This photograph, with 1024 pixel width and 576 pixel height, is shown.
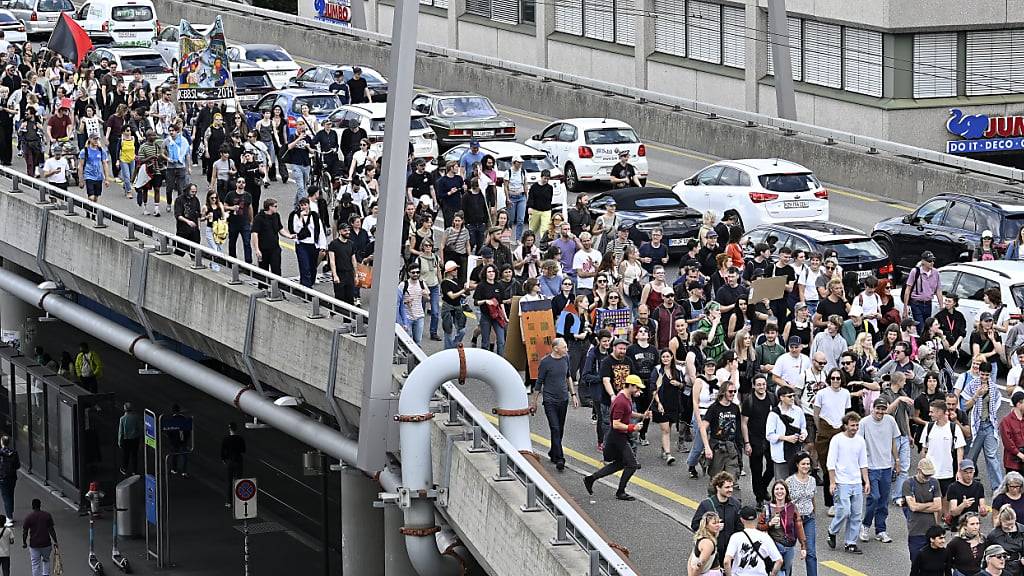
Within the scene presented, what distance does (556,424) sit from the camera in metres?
20.1

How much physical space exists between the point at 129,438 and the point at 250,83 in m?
12.5

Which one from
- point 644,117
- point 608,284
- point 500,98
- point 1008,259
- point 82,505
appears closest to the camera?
point 608,284

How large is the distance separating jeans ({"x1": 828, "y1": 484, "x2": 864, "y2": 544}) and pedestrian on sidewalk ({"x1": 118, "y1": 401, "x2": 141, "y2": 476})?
18.4m

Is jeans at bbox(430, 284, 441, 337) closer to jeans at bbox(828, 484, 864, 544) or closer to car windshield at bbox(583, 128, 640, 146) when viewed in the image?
jeans at bbox(828, 484, 864, 544)

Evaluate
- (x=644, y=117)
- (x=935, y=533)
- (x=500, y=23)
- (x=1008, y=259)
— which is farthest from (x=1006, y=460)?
(x=500, y=23)

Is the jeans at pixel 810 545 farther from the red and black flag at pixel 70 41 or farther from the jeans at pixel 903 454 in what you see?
the red and black flag at pixel 70 41

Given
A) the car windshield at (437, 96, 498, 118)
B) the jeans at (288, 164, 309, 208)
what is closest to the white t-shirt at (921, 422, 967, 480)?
the jeans at (288, 164, 309, 208)

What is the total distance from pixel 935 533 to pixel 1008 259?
1099cm

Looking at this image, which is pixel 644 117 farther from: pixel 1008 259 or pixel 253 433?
pixel 1008 259

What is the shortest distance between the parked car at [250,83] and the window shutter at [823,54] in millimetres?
12886

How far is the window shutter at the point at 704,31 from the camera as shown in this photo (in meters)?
51.1

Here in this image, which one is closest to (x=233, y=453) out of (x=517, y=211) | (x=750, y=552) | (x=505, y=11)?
(x=517, y=211)

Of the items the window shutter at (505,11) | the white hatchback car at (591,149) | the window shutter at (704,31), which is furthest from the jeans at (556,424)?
the window shutter at (505,11)

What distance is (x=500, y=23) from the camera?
200 feet
